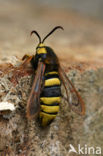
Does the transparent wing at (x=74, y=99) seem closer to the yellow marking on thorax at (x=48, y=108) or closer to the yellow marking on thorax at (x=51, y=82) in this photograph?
the yellow marking on thorax at (x=51, y=82)

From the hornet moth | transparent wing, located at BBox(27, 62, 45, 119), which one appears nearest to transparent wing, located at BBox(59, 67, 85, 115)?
the hornet moth

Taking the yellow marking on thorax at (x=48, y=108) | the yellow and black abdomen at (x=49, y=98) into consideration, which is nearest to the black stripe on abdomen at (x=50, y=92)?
the yellow and black abdomen at (x=49, y=98)

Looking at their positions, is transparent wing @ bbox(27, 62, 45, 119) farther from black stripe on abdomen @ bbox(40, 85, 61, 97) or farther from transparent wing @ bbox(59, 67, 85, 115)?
transparent wing @ bbox(59, 67, 85, 115)

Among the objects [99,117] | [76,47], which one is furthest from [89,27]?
[99,117]

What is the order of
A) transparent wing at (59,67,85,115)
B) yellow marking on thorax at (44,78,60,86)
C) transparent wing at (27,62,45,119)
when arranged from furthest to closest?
1. transparent wing at (59,67,85,115)
2. yellow marking on thorax at (44,78,60,86)
3. transparent wing at (27,62,45,119)

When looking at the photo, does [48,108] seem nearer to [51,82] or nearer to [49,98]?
[49,98]

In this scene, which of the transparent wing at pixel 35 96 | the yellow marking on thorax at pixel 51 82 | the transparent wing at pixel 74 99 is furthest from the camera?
the transparent wing at pixel 74 99

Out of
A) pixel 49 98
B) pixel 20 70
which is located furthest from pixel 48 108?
pixel 20 70

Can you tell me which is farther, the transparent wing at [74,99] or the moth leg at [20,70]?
the transparent wing at [74,99]

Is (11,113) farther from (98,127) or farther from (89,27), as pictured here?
(89,27)
